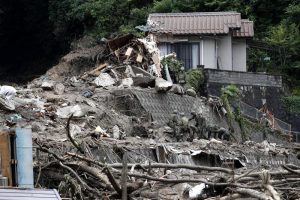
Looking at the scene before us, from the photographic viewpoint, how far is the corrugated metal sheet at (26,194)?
9961mm

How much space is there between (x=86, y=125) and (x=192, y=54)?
12306 mm

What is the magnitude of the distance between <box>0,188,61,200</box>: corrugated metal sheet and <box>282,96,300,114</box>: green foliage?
21.6 meters

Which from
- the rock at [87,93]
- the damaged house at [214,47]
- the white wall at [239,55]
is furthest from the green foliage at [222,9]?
the rock at [87,93]

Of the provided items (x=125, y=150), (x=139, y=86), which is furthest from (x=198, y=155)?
(x=139, y=86)

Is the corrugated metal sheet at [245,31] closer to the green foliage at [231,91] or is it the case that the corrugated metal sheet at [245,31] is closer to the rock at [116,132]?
the green foliage at [231,91]

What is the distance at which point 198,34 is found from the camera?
3080 centimetres

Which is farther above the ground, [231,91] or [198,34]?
[198,34]

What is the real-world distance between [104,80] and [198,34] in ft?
25.2

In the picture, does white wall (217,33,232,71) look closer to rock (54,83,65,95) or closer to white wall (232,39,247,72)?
white wall (232,39,247,72)

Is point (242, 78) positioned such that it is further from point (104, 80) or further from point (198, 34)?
point (104, 80)

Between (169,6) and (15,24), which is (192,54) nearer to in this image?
(169,6)

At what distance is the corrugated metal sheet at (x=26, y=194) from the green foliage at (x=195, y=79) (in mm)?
18156

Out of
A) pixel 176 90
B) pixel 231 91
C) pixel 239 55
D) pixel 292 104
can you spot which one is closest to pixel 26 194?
pixel 176 90

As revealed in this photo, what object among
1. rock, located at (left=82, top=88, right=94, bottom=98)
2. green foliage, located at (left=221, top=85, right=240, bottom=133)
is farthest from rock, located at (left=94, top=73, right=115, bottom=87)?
green foliage, located at (left=221, top=85, right=240, bottom=133)
